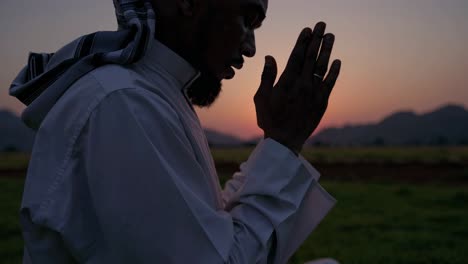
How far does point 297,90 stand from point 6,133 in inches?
6545

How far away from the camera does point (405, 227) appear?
8062 millimetres

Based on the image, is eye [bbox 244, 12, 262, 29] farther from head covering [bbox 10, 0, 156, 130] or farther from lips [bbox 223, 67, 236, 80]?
head covering [bbox 10, 0, 156, 130]

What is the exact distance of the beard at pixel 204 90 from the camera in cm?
160

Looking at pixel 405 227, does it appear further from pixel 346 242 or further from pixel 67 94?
pixel 67 94

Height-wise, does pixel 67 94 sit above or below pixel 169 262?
above

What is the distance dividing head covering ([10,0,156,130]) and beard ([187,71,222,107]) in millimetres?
248

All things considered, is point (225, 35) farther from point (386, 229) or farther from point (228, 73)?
point (386, 229)

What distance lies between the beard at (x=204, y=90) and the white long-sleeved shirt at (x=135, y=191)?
A: 10.9 inches

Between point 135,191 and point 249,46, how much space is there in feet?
1.89

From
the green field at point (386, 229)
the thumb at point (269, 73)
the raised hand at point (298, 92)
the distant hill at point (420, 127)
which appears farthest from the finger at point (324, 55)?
the distant hill at point (420, 127)

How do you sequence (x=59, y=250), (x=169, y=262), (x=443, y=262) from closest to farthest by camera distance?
1. (x=169, y=262)
2. (x=59, y=250)
3. (x=443, y=262)

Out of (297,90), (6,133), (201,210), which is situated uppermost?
(297,90)

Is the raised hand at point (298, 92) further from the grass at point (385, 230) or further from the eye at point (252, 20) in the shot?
the grass at point (385, 230)

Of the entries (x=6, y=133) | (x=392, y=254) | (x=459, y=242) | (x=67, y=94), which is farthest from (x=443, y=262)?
(x=6, y=133)
